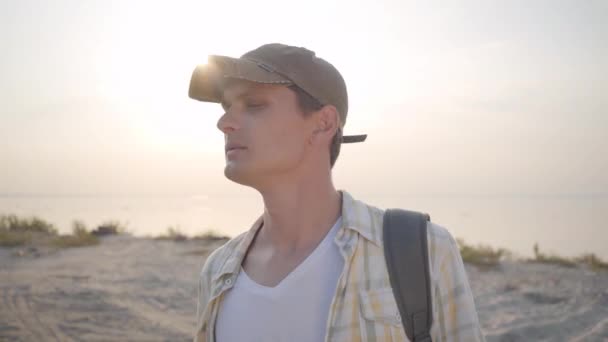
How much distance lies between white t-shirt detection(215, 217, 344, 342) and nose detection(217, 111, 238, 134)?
0.61 metres

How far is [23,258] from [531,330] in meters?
8.09

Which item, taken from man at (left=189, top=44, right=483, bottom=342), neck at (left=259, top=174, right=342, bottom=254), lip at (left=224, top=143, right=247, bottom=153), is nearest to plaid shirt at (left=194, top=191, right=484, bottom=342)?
man at (left=189, top=44, right=483, bottom=342)

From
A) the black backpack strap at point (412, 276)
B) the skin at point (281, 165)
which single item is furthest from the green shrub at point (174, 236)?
the black backpack strap at point (412, 276)

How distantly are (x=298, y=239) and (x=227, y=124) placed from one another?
1.92ft

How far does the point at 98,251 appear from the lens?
387 inches

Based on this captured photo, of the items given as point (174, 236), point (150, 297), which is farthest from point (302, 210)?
point (174, 236)

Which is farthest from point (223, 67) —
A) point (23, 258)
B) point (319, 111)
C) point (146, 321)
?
point (23, 258)

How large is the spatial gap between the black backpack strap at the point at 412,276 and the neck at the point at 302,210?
412 mm

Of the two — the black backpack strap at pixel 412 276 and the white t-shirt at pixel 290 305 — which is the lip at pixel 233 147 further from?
the black backpack strap at pixel 412 276

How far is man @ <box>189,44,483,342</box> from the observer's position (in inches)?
67.8

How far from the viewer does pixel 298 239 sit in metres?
2.16

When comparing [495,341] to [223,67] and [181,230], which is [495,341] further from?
[181,230]

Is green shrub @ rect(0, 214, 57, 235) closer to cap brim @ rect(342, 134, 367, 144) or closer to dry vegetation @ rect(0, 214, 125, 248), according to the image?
dry vegetation @ rect(0, 214, 125, 248)

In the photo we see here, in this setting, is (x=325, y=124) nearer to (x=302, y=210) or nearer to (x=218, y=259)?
(x=302, y=210)
